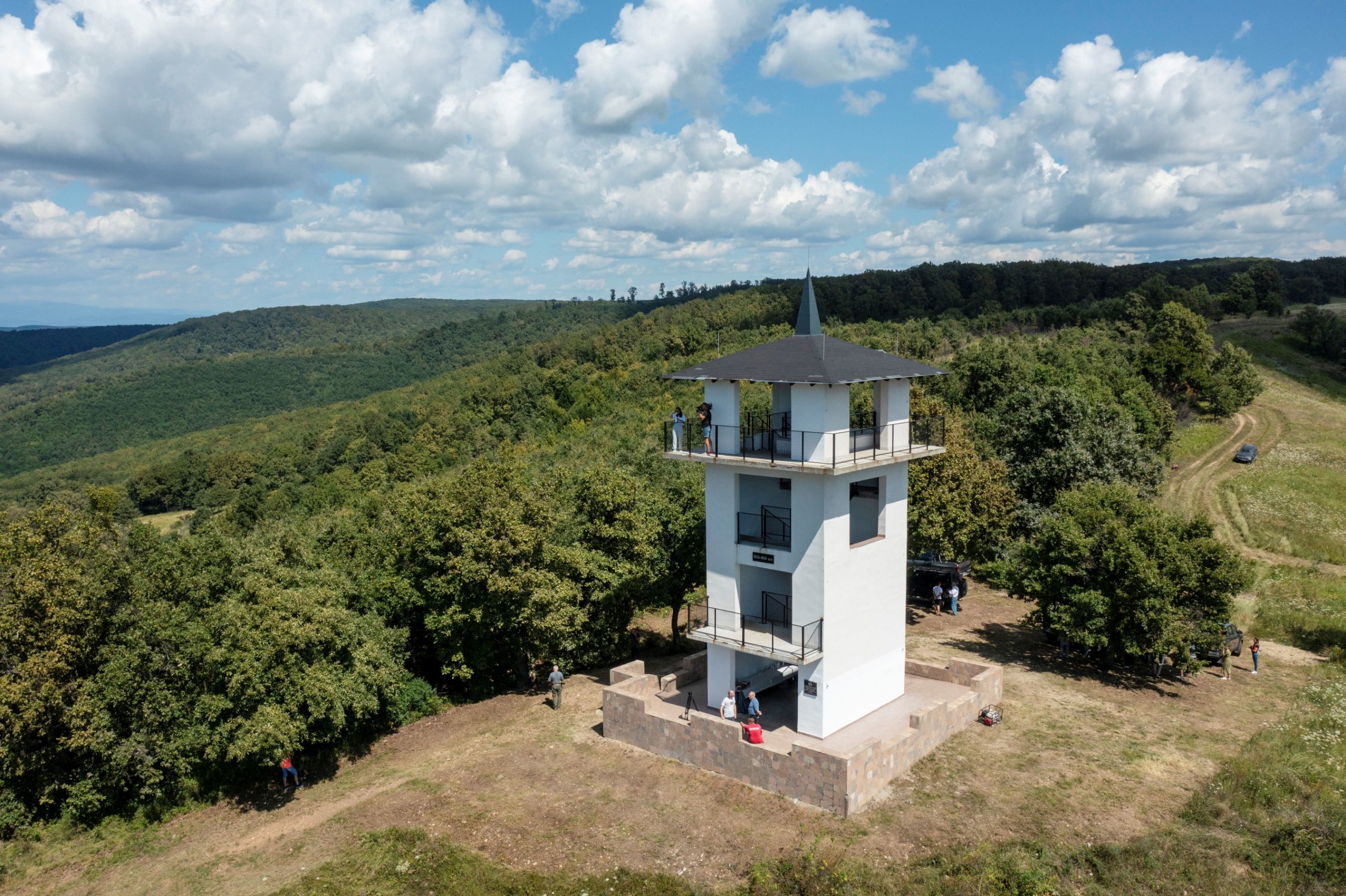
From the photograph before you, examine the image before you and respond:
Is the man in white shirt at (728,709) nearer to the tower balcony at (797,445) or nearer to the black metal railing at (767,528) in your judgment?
the black metal railing at (767,528)

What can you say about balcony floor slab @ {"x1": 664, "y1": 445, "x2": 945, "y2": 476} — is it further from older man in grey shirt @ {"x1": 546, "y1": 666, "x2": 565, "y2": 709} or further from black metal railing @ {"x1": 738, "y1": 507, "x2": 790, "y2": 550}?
older man in grey shirt @ {"x1": 546, "y1": 666, "x2": 565, "y2": 709}

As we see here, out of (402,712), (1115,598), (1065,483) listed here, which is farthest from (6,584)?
(1065,483)

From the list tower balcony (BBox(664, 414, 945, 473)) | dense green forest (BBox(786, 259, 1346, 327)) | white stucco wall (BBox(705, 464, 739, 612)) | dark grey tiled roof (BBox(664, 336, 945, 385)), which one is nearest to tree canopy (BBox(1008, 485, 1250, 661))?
tower balcony (BBox(664, 414, 945, 473))

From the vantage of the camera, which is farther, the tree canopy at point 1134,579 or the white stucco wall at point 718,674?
the tree canopy at point 1134,579

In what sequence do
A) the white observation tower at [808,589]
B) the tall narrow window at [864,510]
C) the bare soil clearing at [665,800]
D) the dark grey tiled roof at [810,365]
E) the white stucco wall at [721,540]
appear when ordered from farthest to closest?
the tall narrow window at [864,510] → the white stucco wall at [721,540] → the white observation tower at [808,589] → the dark grey tiled roof at [810,365] → the bare soil clearing at [665,800]

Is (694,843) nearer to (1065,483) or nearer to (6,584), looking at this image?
(6,584)

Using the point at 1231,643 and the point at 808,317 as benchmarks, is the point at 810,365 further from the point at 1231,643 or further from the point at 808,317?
the point at 1231,643

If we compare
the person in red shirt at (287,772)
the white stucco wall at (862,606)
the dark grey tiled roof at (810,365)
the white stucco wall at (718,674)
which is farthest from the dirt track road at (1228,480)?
the person in red shirt at (287,772)
